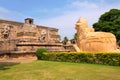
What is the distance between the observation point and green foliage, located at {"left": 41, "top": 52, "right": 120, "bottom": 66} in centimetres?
1170

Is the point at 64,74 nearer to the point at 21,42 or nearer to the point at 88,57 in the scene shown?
the point at 88,57

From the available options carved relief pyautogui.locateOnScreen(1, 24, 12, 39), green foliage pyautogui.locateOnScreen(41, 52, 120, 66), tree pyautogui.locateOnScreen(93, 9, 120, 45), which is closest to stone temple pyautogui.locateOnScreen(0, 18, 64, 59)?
carved relief pyautogui.locateOnScreen(1, 24, 12, 39)

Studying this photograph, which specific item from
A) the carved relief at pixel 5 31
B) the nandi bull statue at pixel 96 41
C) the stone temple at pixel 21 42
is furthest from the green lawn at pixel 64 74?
the carved relief at pixel 5 31

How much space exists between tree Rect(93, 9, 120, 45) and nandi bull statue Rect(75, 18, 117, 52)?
2284 centimetres

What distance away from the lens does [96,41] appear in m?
13.0

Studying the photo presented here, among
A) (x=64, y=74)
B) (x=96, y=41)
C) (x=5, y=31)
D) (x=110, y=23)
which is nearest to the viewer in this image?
(x=64, y=74)

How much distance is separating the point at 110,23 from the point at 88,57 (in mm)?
26010

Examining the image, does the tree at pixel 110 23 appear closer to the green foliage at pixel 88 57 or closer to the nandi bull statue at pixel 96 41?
the green foliage at pixel 88 57

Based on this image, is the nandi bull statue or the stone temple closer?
the nandi bull statue

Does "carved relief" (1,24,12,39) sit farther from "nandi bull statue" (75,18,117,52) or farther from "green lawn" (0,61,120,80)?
"green lawn" (0,61,120,80)

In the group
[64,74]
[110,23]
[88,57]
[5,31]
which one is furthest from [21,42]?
[110,23]

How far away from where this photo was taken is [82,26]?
14219mm

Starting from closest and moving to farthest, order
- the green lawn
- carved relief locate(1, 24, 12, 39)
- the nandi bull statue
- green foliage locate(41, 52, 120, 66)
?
the green lawn, green foliage locate(41, 52, 120, 66), the nandi bull statue, carved relief locate(1, 24, 12, 39)

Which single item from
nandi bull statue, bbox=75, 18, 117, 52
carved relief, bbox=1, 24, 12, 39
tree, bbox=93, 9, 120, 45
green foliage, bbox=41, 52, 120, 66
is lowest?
green foliage, bbox=41, 52, 120, 66
